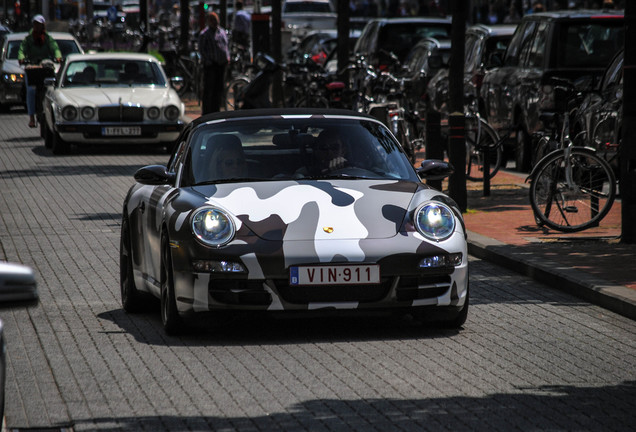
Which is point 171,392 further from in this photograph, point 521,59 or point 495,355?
point 521,59

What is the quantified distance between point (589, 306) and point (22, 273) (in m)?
6.03

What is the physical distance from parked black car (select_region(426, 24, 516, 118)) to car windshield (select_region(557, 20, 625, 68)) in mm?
3137

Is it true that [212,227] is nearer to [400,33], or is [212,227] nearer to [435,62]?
[435,62]

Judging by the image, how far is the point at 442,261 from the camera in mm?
7977

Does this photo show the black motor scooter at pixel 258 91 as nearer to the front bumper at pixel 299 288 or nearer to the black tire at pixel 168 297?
the black tire at pixel 168 297

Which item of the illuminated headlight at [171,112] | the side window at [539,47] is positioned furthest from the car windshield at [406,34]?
the side window at [539,47]

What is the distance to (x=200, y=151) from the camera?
8.81 metres

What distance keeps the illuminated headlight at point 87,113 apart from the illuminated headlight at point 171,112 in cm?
110

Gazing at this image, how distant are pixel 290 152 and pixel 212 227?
1095mm

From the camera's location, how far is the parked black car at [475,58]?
2148 cm

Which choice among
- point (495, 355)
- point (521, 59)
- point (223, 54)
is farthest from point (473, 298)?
point (223, 54)

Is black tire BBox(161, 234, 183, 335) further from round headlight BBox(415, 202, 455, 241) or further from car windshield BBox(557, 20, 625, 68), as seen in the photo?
car windshield BBox(557, 20, 625, 68)

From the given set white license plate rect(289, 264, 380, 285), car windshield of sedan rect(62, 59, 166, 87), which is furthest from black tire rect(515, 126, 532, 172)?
white license plate rect(289, 264, 380, 285)

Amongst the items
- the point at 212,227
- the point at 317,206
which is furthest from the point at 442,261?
the point at 212,227
